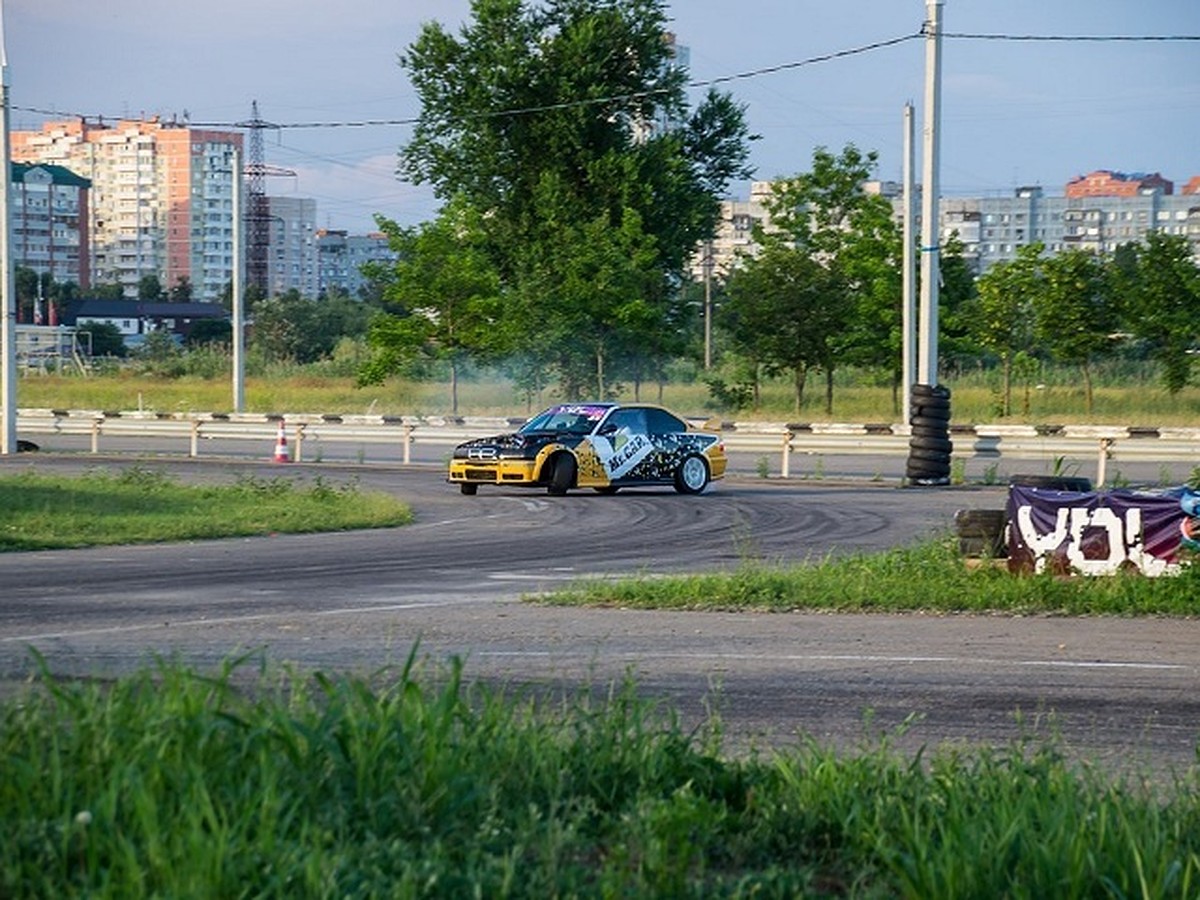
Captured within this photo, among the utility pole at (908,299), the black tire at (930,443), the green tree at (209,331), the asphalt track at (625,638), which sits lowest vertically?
the asphalt track at (625,638)

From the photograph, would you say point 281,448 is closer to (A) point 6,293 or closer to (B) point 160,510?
(A) point 6,293

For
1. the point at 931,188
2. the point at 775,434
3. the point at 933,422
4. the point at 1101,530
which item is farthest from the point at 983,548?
the point at 775,434

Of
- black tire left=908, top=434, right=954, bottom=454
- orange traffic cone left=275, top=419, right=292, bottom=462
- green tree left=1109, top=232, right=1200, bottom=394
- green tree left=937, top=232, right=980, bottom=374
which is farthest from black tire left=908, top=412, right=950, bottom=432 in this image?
green tree left=1109, top=232, right=1200, bottom=394

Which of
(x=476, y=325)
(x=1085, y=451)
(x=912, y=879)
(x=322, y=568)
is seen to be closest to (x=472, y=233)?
(x=476, y=325)

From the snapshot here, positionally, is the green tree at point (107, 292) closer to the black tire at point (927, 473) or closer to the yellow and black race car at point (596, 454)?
the yellow and black race car at point (596, 454)

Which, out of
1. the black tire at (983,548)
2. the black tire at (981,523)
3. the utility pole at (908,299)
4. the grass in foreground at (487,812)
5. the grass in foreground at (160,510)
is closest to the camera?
the grass in foreground at (487,812)

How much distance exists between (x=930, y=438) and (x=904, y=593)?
1639cm

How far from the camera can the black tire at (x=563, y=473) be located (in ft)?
93.2

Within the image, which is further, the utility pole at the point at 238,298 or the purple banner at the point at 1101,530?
the utility pole at the point at 238,298

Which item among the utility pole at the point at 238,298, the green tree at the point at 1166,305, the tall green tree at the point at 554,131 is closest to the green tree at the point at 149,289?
the tall green tree at the point at 554,131

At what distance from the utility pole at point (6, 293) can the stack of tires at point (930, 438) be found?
56.9 ft

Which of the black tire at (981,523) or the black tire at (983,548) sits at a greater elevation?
Result: the black tire at (981,523)

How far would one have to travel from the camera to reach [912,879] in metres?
5.39

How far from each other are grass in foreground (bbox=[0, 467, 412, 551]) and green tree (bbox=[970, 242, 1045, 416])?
30.5m
